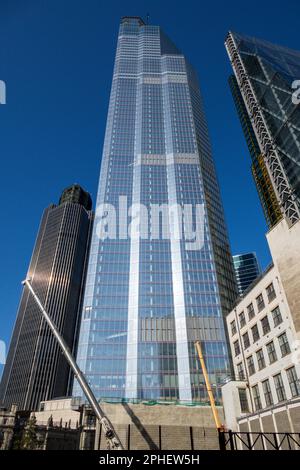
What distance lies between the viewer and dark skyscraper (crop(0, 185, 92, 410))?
151 meters

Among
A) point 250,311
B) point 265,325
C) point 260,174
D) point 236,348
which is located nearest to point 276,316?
point 265,325

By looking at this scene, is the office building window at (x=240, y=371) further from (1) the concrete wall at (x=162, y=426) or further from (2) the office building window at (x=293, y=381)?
(2) the office building window at (x=293, y=381)

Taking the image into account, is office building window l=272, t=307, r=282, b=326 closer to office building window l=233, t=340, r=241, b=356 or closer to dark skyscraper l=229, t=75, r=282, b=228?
office building window l=233, t=340, r=241, b=356

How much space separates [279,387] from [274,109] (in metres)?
56.9

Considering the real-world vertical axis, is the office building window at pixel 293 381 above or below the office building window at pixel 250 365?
below

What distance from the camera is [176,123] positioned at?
142250 mm

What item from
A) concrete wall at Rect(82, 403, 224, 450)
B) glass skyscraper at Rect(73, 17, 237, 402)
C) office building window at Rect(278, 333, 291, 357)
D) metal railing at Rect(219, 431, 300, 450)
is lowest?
metal railing at Rect(219, 431, 300, 450)

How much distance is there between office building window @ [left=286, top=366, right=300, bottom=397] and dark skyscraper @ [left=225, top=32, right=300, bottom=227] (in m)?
15.9

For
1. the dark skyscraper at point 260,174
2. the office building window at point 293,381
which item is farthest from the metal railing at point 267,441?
the dark skyscraper at point 260,174

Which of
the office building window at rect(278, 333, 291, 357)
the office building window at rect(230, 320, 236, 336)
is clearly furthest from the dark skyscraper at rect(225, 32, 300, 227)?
the office building window at rect(230, 320, 236, 336)

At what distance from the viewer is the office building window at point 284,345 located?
113 feet

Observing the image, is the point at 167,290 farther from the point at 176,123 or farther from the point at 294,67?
the point at 176,123

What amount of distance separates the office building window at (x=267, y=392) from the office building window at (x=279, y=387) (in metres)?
1.82
